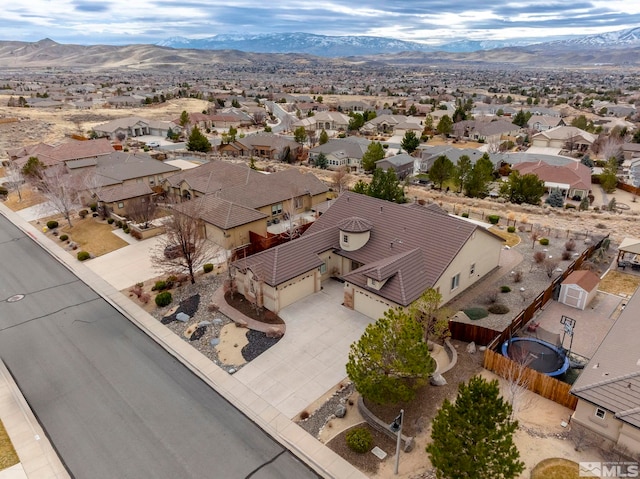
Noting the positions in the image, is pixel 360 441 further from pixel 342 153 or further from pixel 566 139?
pixel 566 139

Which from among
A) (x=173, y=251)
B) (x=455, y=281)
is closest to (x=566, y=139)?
(x=455, y=281)

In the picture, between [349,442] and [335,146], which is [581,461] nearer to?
[349,442]

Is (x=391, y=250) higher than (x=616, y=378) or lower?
lower

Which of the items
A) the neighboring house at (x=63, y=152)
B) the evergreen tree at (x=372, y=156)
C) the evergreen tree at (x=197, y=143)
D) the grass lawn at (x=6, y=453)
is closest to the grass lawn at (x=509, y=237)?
the evergreen tree at (x=372, y=156)

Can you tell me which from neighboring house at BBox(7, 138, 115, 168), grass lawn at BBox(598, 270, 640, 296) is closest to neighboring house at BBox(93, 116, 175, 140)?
neighboring house at BBox(7, 138, 115, 168)

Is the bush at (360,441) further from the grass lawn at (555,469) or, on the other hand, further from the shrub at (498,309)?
the shrub at (498,309)

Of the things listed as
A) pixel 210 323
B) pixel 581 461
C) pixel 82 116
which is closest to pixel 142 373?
pixel 210 323
